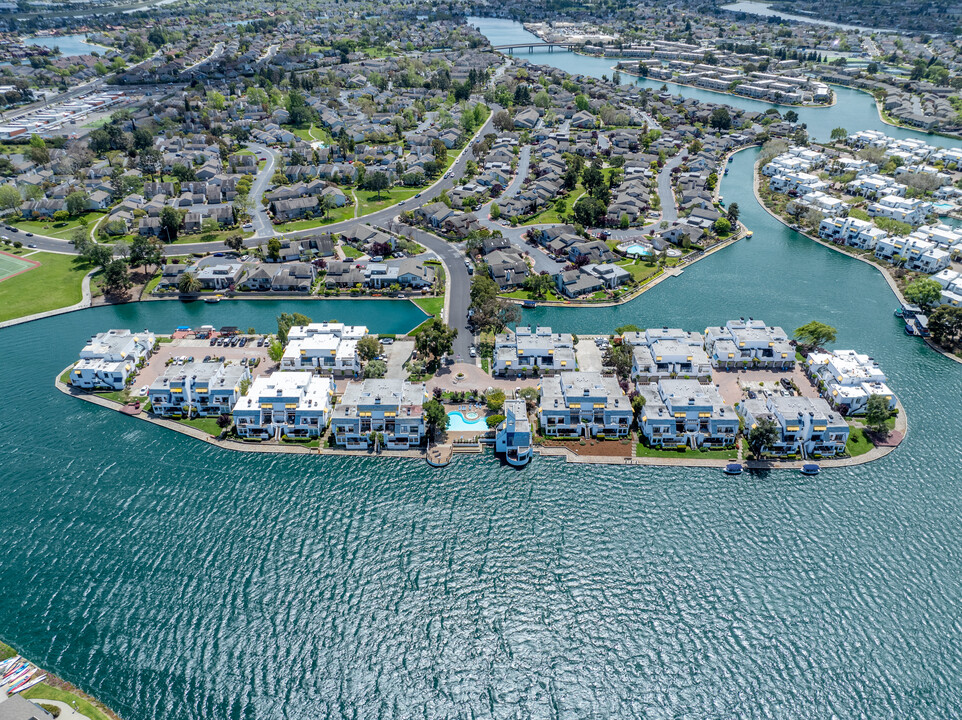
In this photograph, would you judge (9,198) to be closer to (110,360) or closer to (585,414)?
(110,360)

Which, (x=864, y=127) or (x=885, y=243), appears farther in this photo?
(x=864, y=127)

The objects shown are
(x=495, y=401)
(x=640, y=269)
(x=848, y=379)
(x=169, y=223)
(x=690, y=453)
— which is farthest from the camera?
(x=169, y=223)

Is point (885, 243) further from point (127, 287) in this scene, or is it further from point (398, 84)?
point (398, 84)

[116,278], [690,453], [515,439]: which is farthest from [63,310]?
[690,453]

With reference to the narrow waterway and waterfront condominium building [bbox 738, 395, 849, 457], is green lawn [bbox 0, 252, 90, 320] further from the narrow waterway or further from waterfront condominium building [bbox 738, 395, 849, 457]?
waterfront condominium building [bbox 738, 395, 849, 457]

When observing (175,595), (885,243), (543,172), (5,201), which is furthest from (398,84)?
(175,595)

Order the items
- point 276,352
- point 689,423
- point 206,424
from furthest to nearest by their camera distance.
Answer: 1. point 276,352
2. point 206,424
3. point 689,423

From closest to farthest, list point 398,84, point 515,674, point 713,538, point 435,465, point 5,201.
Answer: point 515,674
point 713,538
point 435,465
point 5,201
point 398,84

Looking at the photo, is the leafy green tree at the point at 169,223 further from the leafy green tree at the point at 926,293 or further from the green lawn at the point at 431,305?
the leafy green tree at the point at 926,293
